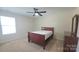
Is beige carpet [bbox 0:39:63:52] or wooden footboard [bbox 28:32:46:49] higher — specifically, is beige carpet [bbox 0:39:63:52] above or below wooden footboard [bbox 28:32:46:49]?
below

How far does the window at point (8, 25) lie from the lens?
3.69 feet

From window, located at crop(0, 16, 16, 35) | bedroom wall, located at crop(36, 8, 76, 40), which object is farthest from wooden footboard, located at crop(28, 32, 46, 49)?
window, located at crop(0, 16, 16, 35)

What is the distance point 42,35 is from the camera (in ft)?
3.81

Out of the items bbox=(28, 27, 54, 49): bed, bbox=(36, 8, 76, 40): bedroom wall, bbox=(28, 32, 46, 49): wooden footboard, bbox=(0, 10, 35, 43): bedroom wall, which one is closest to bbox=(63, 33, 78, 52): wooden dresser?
bbox=(36, 8, 76, 40): bedroom wall

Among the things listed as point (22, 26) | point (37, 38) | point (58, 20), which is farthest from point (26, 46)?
point (58, 20)

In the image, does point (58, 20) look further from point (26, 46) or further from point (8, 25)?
point (8, 25)

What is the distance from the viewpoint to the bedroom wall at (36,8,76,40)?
1.11m

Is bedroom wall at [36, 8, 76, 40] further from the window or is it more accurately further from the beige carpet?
the window

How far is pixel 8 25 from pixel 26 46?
0.45 m

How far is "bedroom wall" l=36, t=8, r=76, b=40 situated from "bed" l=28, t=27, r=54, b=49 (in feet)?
0.23

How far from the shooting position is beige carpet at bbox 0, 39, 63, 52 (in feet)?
3.75

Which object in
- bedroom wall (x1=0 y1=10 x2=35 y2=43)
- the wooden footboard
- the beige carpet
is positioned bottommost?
the beige carpet

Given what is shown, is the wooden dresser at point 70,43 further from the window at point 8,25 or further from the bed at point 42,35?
the window at point 8,25
